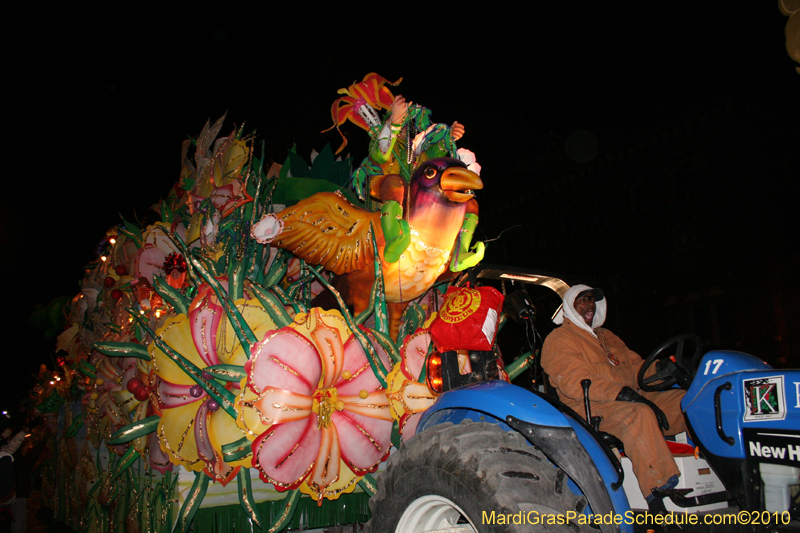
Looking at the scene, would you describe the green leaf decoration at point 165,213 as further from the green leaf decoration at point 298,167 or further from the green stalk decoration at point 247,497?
the green stalk decoration at point 247,497

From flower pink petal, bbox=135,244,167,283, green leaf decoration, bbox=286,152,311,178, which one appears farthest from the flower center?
flower pink petal, bbox=135,244,167,283

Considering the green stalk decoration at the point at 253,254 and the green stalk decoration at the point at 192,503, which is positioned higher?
the green stalk decoration at the point at 253,254

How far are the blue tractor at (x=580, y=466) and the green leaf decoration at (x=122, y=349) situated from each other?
257 centimetres

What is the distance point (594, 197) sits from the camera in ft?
51.1

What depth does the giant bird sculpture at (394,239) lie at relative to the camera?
156 inches

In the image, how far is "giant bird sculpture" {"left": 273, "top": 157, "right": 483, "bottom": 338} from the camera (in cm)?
396

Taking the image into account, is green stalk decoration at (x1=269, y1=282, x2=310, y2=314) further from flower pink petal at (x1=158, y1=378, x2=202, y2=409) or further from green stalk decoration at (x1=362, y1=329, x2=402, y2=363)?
flower pink petal at (x1=158, y1=378, x2=202, y2=409)

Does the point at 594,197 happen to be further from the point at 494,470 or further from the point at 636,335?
the point at 494,470

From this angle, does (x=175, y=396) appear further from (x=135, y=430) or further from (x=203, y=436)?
(x=135, y=430)

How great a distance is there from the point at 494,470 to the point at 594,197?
1499 centimetres

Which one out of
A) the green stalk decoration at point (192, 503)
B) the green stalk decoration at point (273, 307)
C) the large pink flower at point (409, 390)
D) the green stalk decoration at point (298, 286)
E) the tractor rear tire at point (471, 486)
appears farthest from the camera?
the green stalk decoration at point (298, 286)

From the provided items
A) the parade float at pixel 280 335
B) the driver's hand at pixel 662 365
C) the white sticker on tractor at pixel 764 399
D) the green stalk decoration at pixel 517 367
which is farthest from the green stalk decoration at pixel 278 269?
the white sticker on tractor at pixel 764 399

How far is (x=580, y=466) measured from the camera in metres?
1.99

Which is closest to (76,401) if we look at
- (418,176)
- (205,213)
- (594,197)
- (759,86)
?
(205,213)
